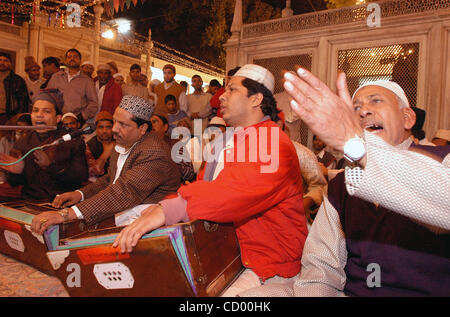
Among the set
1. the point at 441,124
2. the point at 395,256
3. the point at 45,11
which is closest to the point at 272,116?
the point at 395,256

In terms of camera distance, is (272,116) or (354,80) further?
(354,80)

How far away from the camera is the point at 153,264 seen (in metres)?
1.53

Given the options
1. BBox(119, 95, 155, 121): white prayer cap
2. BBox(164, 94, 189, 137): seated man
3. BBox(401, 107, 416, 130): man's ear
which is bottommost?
BBox(401, 107, 416, 130): man's ear

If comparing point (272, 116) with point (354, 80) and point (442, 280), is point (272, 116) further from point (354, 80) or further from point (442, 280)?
point (354, 80)

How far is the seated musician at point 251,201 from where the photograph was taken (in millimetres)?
1662

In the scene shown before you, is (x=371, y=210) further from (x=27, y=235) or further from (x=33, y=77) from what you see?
(x=33, y=77)

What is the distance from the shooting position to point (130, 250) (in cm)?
152

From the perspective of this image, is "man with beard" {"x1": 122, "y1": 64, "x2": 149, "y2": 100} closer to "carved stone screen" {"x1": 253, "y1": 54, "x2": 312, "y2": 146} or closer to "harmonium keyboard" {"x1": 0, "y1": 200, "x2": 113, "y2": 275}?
"carved stone screen" {"x1": 253, "y1": 54, "x2": 312, "y2": 146}

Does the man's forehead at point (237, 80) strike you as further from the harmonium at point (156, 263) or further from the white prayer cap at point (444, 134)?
the white prayer cap at point (444, 134)

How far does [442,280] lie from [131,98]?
8.61 ft

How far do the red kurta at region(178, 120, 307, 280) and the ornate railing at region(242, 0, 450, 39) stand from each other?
16.6 feet

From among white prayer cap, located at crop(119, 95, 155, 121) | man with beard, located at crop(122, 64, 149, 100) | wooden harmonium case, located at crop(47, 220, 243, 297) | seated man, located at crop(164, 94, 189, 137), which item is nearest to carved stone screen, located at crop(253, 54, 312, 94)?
seated man, located at crop(164, 94, 189, 137)

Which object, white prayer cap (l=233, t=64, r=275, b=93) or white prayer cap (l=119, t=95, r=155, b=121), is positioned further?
white prayer cap (l=119, t=95, r=155, b=121)

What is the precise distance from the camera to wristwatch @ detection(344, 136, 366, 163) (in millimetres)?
1040
